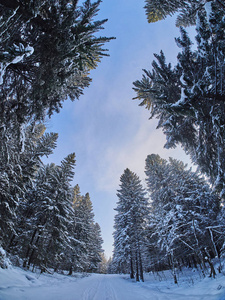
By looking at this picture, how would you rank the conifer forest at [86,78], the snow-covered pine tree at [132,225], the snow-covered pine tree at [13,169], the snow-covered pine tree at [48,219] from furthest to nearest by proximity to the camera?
the snow-covered pine tree at [132,225], the snow-covered pine tree at [48,219], the snow-covered pine tree at [13,169], the conifer forest at [86,78]

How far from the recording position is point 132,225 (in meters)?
17.8

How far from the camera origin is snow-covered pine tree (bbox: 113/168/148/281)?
16633mm

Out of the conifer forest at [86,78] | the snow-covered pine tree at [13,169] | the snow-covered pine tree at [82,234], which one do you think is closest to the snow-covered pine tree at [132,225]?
the snow-covered pine tree at [82,234]

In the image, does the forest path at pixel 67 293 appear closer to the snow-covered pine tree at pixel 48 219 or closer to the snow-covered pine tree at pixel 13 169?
the snow-covered pine tree at pixel 13 169

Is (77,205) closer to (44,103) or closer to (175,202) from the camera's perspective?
(175,202)

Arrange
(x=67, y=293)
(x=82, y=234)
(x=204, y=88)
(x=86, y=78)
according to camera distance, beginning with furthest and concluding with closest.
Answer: (x=82, y=234), (x=86, y=78), (x=67, y=293), (x=204, y=88)

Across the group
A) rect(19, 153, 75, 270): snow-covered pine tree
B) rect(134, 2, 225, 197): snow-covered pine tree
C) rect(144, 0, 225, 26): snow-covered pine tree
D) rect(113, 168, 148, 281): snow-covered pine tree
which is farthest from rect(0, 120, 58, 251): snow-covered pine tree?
rect(113, 168, 148, 281): snow-covered pine tree

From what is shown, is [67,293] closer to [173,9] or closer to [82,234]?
[173,9]

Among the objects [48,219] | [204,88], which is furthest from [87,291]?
[204,88]

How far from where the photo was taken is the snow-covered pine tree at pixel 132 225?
16.6m

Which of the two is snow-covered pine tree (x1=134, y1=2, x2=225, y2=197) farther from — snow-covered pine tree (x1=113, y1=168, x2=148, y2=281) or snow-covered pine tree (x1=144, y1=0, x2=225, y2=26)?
snow-covered pine tree (x1=113, y1=168, x2=148, y2=281)

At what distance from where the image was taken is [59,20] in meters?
3.92

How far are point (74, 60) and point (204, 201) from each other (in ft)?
45.8

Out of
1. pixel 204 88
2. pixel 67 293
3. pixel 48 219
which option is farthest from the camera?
pixel 48 219
